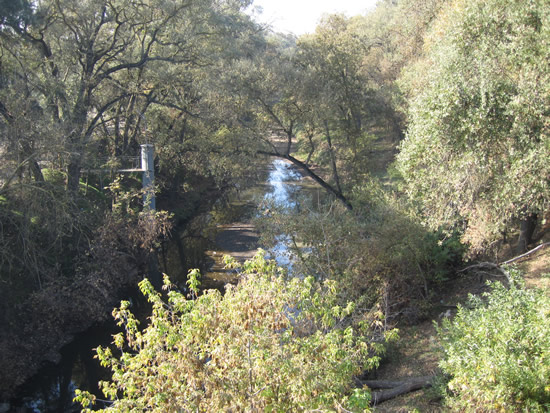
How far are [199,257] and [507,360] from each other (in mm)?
17352

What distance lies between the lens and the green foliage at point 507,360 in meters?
5.79

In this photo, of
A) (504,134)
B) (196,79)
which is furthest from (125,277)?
(504,134)

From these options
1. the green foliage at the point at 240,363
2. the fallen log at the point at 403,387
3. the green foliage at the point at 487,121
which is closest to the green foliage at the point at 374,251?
the green foliage at the point at 487,121

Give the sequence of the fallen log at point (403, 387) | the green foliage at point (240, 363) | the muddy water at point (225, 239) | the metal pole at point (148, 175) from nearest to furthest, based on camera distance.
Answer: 1. the green foliage at point (240, 363)
2. the fallen log at point (403, 387)
3. the muddy water at point (225, 239)
4. the metal pole at point (148, 175)

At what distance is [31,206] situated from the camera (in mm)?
13398

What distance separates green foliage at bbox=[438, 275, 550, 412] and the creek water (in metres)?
6.60

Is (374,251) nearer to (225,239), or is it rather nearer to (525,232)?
(525,232)

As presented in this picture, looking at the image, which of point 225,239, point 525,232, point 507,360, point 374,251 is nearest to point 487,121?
point 525,232

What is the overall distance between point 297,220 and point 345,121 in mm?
13458

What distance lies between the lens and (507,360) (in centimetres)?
586

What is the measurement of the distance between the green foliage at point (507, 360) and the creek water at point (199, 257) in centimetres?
660

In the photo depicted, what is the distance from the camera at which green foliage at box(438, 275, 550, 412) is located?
5.79 metres

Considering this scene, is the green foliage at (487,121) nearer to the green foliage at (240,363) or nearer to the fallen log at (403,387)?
the fallen log at (403,387)

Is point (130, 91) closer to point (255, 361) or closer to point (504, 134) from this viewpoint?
point (504, 134)
